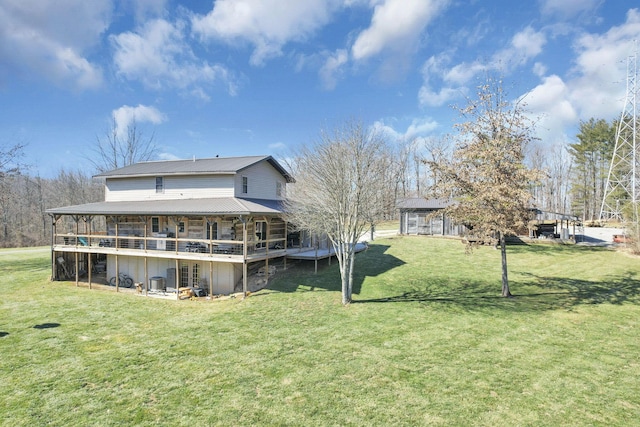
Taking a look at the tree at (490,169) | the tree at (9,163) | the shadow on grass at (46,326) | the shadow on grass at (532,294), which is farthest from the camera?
the tree at (9,163)

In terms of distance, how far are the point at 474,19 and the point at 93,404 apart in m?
24.0

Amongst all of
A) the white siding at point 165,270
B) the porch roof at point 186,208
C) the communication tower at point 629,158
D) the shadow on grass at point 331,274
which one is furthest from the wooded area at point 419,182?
the white siding at point 165,270

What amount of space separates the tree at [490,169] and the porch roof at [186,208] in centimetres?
898

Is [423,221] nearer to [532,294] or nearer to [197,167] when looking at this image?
[532,294]

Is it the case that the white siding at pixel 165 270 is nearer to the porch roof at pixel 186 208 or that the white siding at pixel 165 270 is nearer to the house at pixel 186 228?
the house at pixel 186 228

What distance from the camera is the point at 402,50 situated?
76.6ft

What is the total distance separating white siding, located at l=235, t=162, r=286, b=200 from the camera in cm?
1886

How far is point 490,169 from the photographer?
12.5 metres

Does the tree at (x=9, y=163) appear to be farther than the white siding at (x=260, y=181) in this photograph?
Yes

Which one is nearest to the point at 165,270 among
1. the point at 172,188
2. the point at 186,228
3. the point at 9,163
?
the point at 186,228

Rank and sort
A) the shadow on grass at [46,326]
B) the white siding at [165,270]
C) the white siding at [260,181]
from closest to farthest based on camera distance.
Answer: the shadow on grass at [46,326] < the white siding at [165,270] < the white siding at [260,181]

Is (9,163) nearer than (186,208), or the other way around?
(186,208)

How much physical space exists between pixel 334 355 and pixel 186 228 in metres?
12.6

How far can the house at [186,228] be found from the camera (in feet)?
52.7
